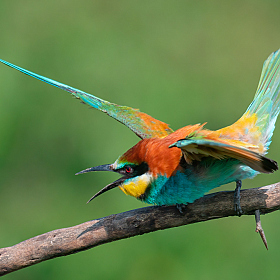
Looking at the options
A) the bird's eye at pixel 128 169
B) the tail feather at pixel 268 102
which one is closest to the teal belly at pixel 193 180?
the bird's eye at pixel 128 169

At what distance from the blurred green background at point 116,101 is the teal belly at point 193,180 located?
1.24 metres

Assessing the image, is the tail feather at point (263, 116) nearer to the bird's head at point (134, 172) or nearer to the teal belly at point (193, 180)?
the teal belly at point (193, 180)

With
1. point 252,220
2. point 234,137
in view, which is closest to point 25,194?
point 252,220

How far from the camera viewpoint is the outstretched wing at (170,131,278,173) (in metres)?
1.99

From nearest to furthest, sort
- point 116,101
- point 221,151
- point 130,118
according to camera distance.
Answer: point 221,151
point 130,118
point 116,101

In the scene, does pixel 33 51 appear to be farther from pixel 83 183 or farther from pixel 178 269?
pixel 178 269

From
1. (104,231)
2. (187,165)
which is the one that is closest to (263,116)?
(187,165)

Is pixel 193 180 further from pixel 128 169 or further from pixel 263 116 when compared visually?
pixel 263 116

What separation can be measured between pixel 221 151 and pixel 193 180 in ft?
0.85

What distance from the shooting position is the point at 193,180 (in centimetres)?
234

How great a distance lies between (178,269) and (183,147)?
1534 mm

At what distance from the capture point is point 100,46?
15.8 ft

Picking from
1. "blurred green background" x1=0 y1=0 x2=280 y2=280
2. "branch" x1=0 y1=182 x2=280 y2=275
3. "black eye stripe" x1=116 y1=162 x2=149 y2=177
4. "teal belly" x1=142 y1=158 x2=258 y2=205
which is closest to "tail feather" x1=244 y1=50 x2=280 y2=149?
"teal belly" x1=142 y1=158 x2=258 y2=205

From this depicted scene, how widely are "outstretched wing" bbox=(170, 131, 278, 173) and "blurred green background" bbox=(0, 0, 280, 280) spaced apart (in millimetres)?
1430
